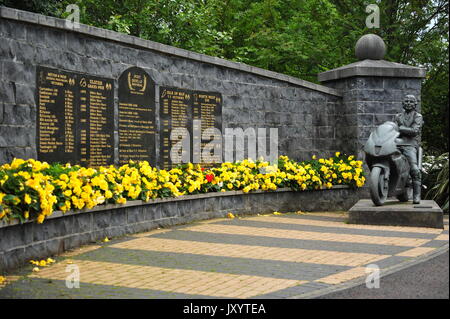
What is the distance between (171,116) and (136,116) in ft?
3.13

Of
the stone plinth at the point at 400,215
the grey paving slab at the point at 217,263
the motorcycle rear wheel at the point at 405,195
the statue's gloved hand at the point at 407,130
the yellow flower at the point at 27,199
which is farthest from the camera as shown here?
the motorcycle rear wheel at the point at 405,195

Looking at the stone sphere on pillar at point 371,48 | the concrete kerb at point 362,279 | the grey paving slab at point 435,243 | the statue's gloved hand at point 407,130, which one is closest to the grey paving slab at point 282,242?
the grey paving slab at point 435,243

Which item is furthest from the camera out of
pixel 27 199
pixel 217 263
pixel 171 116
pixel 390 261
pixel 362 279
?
pixel 171 116

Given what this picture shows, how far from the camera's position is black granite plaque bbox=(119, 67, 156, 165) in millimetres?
10492

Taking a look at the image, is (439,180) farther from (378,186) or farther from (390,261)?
(390,261)

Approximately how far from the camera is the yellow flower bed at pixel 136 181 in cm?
713

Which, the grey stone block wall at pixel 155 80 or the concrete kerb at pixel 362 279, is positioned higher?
the grey stone block wall at pixel 155 80

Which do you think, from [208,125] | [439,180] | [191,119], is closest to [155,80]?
[191,119]

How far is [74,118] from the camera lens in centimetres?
949

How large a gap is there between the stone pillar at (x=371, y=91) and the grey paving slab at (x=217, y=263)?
7936mm


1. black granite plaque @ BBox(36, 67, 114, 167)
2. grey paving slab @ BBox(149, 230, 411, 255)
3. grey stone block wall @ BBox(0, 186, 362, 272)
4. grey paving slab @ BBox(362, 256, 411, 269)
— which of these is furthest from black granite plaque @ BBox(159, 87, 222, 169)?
grey paving slab @ BBox(362, 256, 411, 269)

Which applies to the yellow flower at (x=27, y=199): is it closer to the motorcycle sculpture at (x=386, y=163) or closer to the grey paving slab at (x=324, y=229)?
the grey paving slab at (x=324, y=229)
